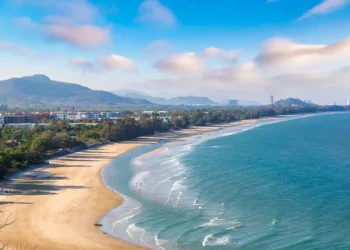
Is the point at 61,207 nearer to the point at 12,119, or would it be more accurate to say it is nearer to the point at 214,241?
the point at 214,241

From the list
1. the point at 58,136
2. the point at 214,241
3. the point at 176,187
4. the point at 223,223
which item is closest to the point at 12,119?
the point at 58,136

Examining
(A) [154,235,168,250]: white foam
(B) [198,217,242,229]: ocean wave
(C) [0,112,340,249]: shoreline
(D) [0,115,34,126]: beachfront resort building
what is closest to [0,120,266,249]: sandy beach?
(C) [0,112,340,249]: shoreline

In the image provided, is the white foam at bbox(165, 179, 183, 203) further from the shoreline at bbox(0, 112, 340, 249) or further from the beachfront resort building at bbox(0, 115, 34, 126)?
the beachfront resort building at bbox(0, 115, 34, 126)

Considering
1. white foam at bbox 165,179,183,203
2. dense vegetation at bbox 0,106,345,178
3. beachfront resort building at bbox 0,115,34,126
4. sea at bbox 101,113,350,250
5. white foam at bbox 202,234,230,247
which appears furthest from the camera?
beachfront resort building at bbox 0,115,34,126

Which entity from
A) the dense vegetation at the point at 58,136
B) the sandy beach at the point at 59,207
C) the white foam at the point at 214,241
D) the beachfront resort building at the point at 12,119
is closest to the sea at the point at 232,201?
the white foam at the point at 214,241

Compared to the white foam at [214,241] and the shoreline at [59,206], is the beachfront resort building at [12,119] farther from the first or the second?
the white foam at [214,241]

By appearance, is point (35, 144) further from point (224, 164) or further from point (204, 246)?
point (204, 246)

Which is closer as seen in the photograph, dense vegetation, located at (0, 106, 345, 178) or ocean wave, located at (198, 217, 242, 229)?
ocean wave, located at (198, 217, 242, 229)

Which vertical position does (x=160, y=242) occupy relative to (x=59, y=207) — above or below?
below
